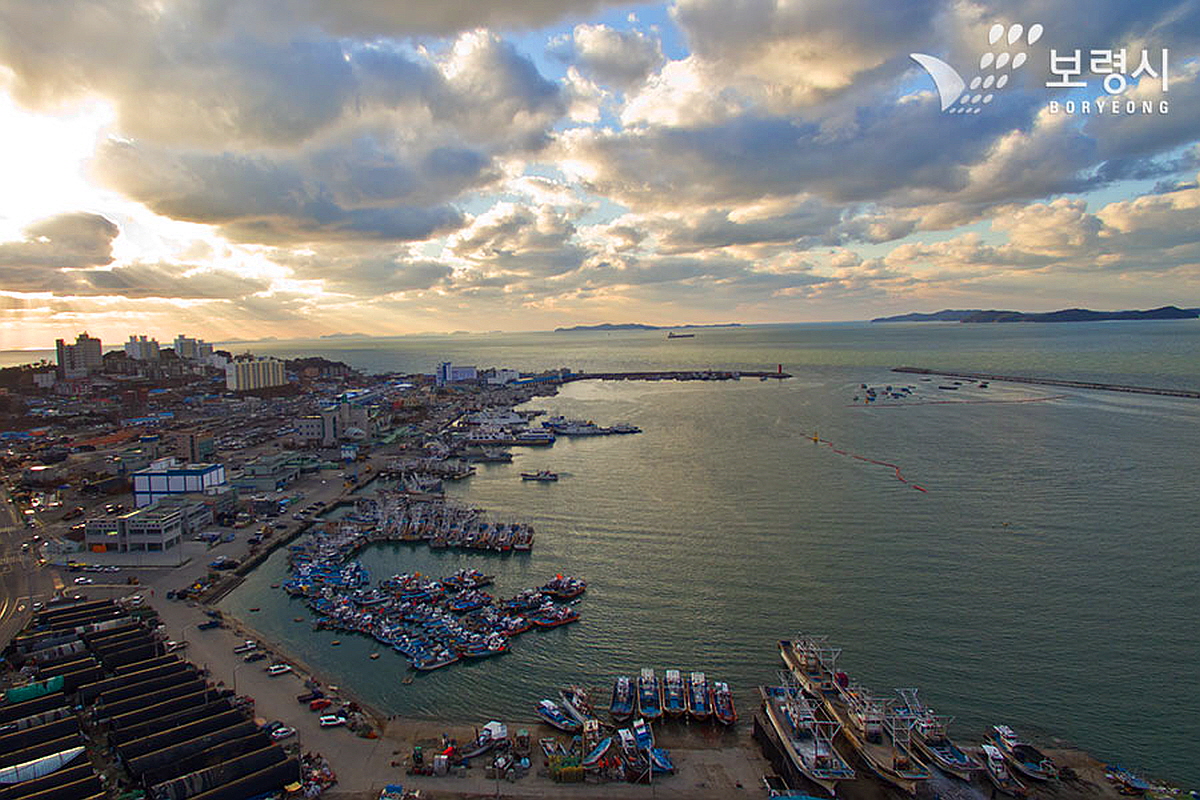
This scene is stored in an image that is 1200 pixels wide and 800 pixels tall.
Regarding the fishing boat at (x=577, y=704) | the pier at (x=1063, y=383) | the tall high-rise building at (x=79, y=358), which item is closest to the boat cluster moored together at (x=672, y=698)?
the fishing boat at (x=577, y=704)

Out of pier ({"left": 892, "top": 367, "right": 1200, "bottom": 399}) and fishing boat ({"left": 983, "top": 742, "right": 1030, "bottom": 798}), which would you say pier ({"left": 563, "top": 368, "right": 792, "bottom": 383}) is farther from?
fishing boat ({"left": 983, "top": 742, "right": 1030, "bottom": 798})

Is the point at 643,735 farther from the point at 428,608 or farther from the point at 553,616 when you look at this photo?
the point at 428,608

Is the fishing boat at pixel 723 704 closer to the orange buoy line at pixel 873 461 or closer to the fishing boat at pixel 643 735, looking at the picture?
the fishing boat at pixel 643 735

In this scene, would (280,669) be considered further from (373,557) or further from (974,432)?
(974,432)

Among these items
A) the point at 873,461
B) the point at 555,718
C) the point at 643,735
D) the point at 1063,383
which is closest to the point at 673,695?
the point at 643,735

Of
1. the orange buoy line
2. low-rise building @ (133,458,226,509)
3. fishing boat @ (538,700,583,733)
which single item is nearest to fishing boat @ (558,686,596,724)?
fishing boat @ (538,700,583,733)
